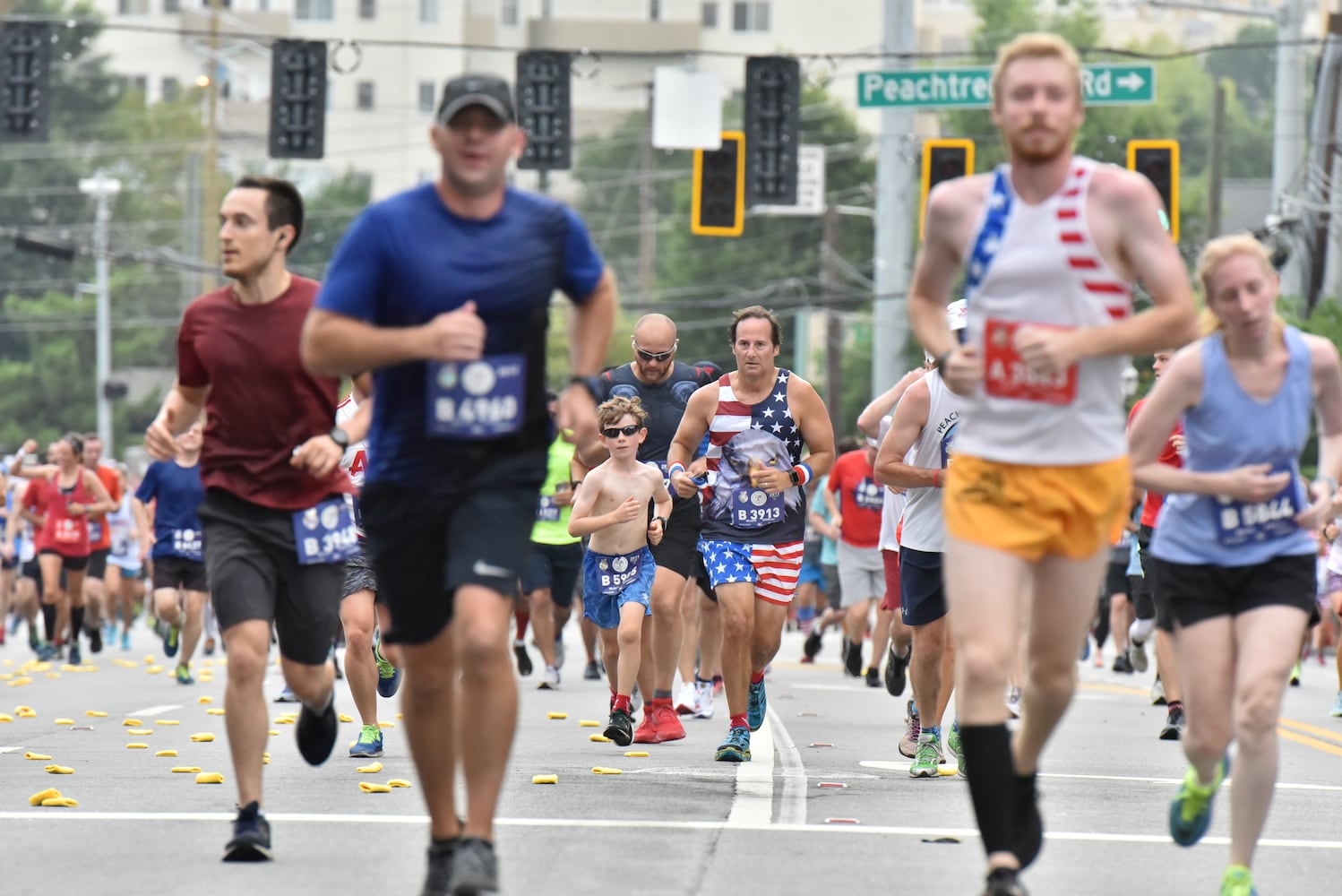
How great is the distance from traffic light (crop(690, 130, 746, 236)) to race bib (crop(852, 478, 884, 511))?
21.3 ft

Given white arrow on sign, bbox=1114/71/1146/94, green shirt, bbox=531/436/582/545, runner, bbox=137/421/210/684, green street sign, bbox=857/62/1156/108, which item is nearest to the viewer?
green shirt, bbox=531/436/582/545

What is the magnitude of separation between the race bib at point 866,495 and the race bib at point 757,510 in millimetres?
9788

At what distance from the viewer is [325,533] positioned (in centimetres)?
773

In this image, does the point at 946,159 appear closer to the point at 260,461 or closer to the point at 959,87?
the point at 959,87

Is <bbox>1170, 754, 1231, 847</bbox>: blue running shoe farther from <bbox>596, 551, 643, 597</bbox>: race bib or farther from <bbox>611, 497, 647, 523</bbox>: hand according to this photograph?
<bbox>596, 551, 643, 597</bbox>: race bib

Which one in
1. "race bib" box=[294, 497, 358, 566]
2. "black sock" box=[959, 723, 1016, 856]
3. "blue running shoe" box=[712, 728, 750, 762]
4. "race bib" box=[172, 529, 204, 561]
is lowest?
"race bib" box=[172, 529, 204, 561]

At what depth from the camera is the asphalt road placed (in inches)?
273

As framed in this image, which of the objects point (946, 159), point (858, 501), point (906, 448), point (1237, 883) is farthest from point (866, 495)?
point (1237, 883)

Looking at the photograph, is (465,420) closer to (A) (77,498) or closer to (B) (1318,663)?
(A) (77,498)


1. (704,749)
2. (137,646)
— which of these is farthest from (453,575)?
(137,646)

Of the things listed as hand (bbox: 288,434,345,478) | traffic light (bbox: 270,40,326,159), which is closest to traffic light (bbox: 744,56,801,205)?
traffic light (bbox: 270,40,326,159)

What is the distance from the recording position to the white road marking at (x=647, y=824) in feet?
26.3

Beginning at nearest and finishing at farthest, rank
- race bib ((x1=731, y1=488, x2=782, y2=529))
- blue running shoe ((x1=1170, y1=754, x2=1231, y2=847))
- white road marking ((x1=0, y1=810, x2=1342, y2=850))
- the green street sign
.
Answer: blue running shoe ((x1=1170, y1=754, x2=1231, y2=847)) < white road marking ((x1=0, y1=810, x2=1342, y2=850)) < race bib ((x1=731, y1=488, x2=782, y2=529)) < the green street sign

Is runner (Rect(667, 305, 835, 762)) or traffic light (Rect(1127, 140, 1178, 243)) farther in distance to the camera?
traffic light (Rect(1127, 140, 1178, 243))
